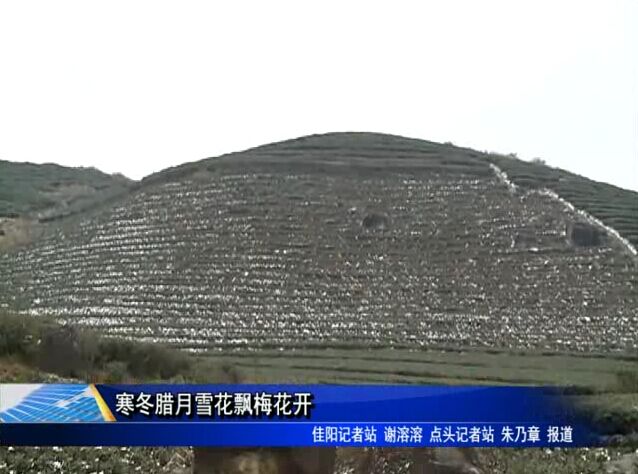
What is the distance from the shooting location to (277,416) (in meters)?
4.40

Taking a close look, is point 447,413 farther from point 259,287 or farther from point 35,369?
point 35,369

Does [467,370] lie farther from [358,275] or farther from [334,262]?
[334,262]

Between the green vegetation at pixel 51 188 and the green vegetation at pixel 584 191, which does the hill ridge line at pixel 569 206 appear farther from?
the green vegetation at pixel 51 188

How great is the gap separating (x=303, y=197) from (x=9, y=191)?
2.36m

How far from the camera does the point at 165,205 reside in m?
6.57

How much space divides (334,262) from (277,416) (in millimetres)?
1846

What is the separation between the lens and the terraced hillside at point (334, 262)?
5.67m

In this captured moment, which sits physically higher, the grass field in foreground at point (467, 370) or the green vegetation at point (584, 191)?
the green vegetation at point (584, 191)

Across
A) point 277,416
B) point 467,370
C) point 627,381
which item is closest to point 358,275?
point 467,370

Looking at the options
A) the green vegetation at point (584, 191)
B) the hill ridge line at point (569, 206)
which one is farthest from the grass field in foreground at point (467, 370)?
the green vegetation at point (584, 191)

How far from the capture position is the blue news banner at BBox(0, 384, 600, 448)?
172 inches

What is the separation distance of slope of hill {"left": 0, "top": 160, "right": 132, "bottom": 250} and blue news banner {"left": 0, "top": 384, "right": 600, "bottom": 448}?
2029mm

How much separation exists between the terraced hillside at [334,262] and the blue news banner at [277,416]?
1.02m

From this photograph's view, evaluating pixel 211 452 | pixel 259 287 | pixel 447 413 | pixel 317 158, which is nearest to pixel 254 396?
pixel 211 452
